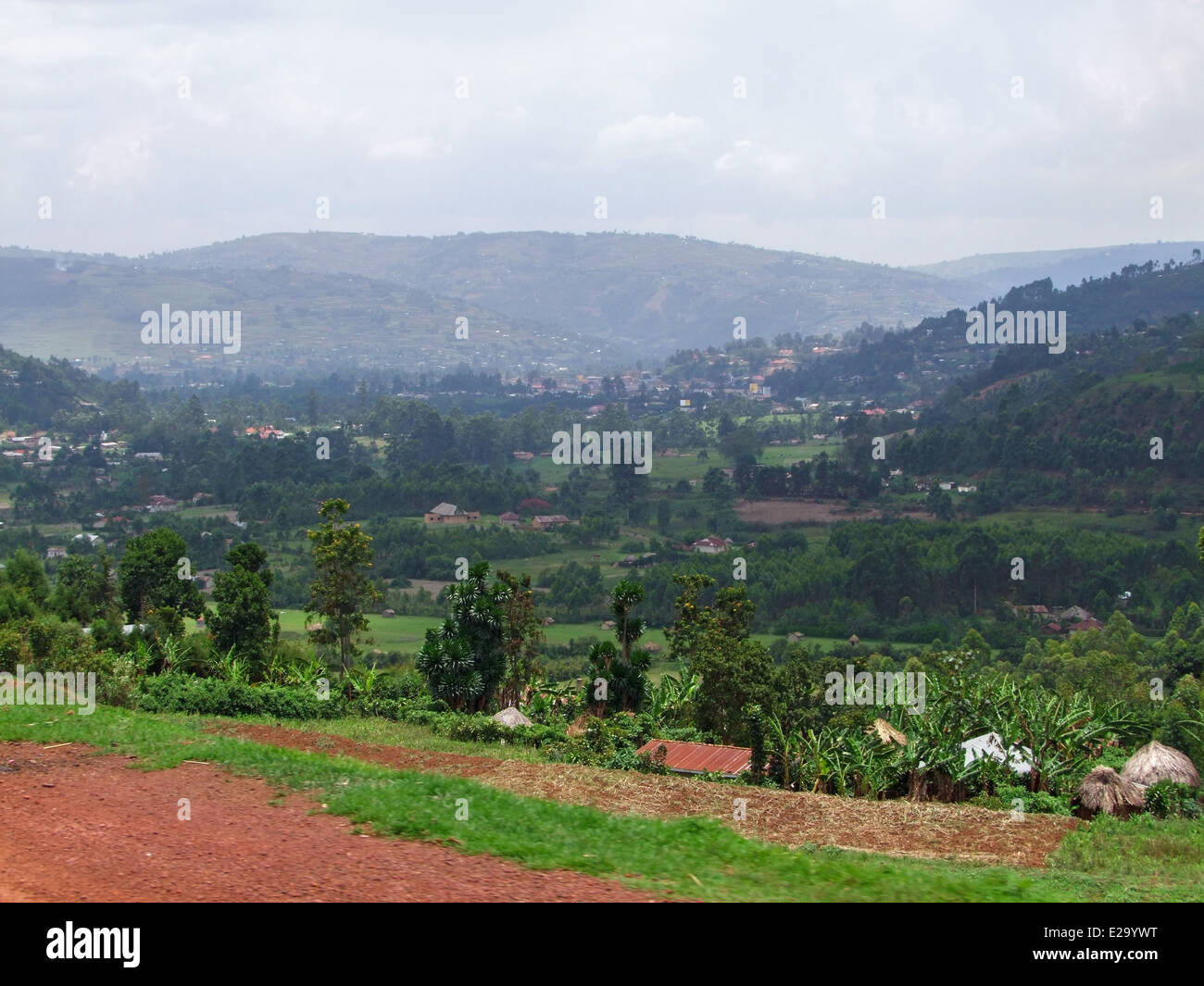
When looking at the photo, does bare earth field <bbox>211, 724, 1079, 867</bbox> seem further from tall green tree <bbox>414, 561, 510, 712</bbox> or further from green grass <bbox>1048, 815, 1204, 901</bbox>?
tall green tree <bbox>414, 561, 510, 712</bbox>

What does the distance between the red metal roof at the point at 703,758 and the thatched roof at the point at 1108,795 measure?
11.6 feet

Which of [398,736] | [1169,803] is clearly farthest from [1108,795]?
[398,736]

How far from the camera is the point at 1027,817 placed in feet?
33.0

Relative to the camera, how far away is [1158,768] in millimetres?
12289

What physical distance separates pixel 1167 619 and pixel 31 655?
1845 inches

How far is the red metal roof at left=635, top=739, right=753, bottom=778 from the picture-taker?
1366 cm

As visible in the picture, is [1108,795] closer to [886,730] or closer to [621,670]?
[886,730]

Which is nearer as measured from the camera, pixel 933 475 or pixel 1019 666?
pixel 1019 666

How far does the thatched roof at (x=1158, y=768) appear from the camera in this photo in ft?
39.9

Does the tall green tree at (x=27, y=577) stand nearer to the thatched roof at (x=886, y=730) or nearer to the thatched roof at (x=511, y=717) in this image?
the thatched roof at (x=511, y=717)

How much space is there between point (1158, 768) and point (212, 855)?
9.44 meters

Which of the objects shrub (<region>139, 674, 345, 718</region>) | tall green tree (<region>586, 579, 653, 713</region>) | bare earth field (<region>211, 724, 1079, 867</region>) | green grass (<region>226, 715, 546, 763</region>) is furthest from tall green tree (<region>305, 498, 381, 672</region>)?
bare earth field (<region>211, 724, 1079, 867</region>)
